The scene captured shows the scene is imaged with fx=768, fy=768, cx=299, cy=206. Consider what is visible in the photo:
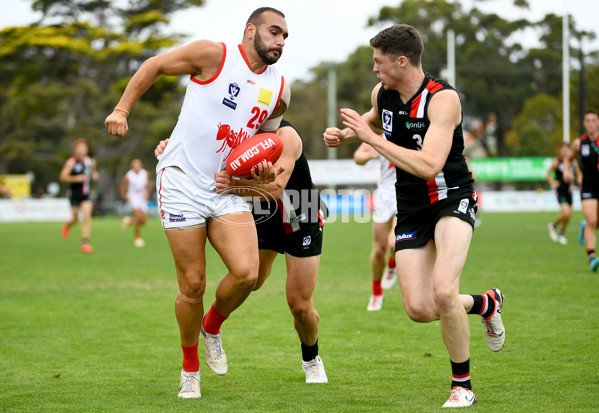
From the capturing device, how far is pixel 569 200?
60.4ft

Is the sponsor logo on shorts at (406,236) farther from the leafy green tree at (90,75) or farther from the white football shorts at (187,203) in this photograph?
the leafy green tree at (90,75)

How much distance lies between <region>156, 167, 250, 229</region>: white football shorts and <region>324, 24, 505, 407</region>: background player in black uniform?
881mm

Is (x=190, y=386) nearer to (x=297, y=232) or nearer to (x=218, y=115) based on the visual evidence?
(x=297, y=232)

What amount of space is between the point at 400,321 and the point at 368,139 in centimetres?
387

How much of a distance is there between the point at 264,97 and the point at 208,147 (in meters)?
0.53

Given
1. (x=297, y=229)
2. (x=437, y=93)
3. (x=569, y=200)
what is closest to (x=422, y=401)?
(x=297, y=229)

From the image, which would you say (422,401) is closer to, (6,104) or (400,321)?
(400,321)

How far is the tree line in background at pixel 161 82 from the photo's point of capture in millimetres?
44969

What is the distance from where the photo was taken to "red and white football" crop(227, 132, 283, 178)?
521 centimetres

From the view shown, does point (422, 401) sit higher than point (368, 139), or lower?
lower

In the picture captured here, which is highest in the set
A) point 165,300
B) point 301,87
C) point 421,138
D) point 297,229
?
point 301,87

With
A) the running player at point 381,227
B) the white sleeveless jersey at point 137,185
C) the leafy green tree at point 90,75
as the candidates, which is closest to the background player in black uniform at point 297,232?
the running player at point 381,227

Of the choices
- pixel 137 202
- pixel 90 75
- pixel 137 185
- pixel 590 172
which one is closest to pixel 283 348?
pixel 590 172

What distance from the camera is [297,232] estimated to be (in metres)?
5.86
